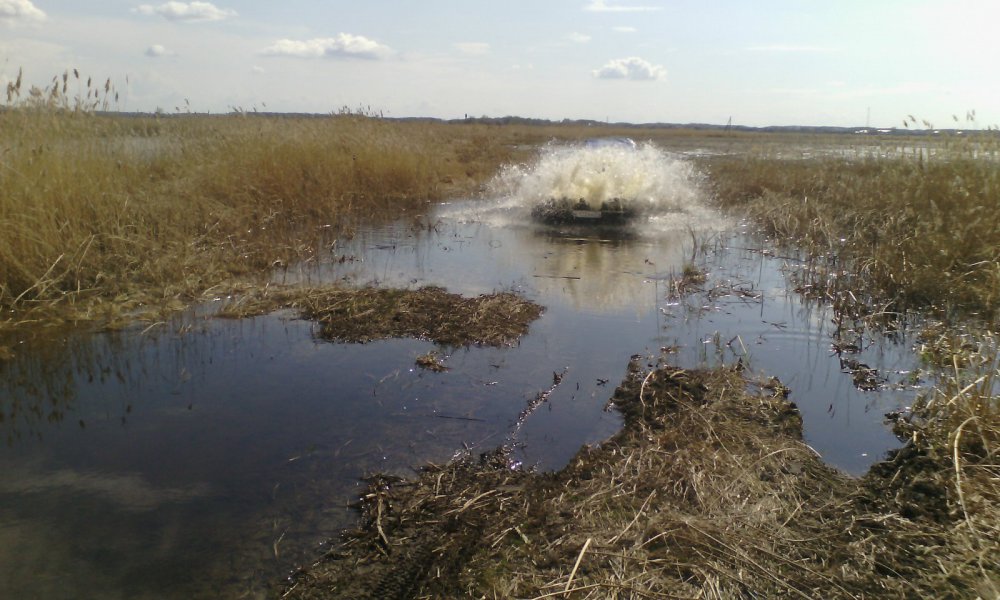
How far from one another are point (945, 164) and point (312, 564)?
30.9 feet

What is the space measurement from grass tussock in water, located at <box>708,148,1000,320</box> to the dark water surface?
38.3 inches

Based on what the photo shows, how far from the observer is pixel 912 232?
27.9 feet

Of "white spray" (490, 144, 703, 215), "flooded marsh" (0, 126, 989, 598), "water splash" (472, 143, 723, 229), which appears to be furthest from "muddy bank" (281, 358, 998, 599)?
"white spray" (490, 144, 703, 215)

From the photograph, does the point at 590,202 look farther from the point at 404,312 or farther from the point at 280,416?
the point at 280,416

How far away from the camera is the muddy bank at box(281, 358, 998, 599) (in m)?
2.88

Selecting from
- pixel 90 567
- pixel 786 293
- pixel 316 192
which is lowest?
pixel 90 567

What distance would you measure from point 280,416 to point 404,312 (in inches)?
93.7

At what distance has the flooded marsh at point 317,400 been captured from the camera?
11.1 ft

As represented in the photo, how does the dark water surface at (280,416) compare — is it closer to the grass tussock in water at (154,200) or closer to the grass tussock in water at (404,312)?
the grass tussock in water at (404,312)

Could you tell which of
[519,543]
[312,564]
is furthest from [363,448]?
[519,543]

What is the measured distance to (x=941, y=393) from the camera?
13.8 feet

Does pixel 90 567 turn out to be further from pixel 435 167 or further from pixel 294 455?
pixel 435 167

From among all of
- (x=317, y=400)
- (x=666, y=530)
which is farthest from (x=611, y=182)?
(x=666, y=530)

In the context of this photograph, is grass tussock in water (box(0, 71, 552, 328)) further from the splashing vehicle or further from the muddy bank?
the muddy bank
